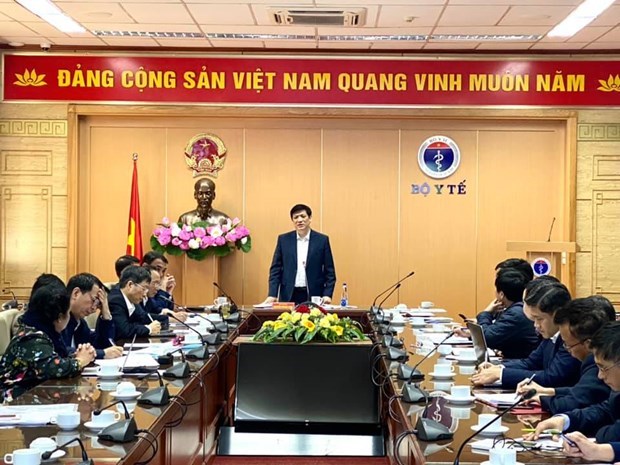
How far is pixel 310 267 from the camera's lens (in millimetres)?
7719

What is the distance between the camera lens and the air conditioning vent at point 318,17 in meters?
7.67

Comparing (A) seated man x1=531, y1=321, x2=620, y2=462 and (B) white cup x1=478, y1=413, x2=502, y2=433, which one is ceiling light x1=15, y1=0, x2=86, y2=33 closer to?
(B) white cup x1=478, y1=413, x2=502, y2=433

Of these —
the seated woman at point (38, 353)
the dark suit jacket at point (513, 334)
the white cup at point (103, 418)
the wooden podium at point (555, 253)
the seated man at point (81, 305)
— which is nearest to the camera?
the white cup at point (103, 418)

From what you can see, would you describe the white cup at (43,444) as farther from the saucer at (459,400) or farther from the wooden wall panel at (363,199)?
the wooden wall panel at (363,199)

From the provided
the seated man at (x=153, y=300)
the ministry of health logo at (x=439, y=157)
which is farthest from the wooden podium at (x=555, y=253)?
the seated man at (x=153, y=300)

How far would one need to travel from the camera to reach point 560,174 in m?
9.48

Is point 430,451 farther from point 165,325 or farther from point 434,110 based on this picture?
point 434,110

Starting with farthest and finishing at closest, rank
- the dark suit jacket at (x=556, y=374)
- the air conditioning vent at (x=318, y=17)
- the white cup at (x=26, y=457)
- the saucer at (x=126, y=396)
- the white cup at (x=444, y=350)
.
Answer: the air conditioning vent at (x=318, y=17) → the white cup at (x=444, y=350) → the dark suit jacket at (x=556, y=374) → the saucer at (x=126, y=396) → the white cup at (x=26, y=457)

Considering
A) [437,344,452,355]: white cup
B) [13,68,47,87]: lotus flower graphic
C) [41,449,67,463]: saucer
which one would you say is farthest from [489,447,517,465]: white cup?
[13,68,47,87]: lotus flower graphic

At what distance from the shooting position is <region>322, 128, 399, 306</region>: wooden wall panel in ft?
31.2

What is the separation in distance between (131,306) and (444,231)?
461 cm

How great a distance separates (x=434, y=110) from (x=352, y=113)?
85 centimetres

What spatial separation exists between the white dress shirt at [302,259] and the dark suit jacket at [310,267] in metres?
0.03

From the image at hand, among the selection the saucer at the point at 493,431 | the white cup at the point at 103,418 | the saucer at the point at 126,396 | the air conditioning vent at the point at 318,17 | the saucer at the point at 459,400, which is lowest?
the saucer at the point at 459,400
